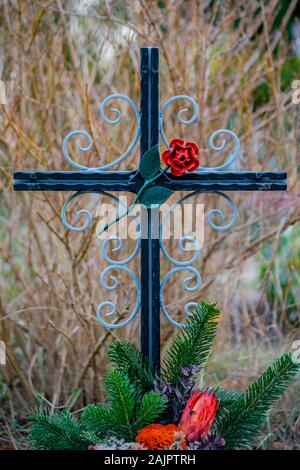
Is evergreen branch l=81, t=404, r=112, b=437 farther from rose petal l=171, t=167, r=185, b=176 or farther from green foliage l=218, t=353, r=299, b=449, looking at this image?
rose petal l=171, t=167, r=185, b=176

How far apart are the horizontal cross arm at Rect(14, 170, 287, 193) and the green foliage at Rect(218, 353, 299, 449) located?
1.77ft

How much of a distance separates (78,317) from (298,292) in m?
1.77

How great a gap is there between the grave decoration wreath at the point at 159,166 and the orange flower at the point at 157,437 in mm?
671

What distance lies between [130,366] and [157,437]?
0.87ft

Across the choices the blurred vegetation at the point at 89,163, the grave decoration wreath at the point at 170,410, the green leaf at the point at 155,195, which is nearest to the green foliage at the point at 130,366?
the grave decoration wreath at the point at 170,410

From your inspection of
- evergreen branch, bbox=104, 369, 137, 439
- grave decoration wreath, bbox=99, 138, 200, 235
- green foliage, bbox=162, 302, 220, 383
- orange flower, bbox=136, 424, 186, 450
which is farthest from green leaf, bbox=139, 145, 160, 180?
orange flower, bbox=136, 424, 186, 450

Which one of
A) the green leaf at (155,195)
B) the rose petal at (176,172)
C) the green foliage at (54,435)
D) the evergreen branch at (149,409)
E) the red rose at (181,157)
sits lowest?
the green foliage at (54,435)

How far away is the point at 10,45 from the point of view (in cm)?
315

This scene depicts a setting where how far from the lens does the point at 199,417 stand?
1.84 m

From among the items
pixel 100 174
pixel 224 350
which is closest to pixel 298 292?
pixel 224 350

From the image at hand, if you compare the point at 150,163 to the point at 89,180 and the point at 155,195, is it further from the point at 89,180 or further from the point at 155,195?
the point at 89,180

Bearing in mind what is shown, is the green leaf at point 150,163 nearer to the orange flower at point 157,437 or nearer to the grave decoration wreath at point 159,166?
the grave decoration wreath at point 159,166

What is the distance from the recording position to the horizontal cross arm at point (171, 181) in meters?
2.14
